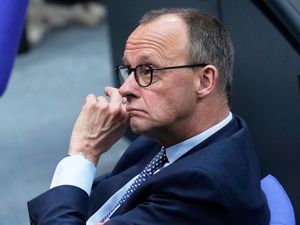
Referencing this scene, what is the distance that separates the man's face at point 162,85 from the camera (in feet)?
7.73

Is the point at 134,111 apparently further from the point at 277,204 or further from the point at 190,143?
the point at 277,204

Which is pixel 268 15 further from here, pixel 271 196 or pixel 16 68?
pixel 16 68

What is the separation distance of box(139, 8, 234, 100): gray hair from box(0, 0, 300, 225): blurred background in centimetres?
58

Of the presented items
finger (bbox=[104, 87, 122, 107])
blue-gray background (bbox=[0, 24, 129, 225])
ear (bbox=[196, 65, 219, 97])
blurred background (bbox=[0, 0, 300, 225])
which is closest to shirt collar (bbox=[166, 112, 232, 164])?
ear (bbox=[196, 65, 219, 97])

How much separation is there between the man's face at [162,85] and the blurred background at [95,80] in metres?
0.68

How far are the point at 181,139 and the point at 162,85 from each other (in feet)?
0.55

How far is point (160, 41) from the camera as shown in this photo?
237 cm

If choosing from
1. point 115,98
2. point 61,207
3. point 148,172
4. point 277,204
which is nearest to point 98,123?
point 115,98

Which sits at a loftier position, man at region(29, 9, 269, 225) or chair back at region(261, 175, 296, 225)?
man at region(29, 9, 269, 225)

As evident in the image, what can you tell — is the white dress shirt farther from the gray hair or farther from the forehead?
the forehead

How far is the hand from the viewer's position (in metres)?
2.56

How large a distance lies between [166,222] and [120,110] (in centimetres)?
44

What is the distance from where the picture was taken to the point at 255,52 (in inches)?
135

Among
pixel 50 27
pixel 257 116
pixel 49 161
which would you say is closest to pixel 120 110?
pixel 257 116
